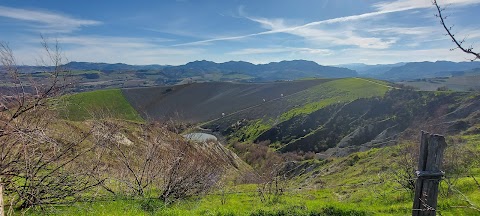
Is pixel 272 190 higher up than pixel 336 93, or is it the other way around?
pixel 336 93

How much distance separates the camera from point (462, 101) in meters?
81.0

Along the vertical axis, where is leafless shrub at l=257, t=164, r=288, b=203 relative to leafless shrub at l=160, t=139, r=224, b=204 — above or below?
below

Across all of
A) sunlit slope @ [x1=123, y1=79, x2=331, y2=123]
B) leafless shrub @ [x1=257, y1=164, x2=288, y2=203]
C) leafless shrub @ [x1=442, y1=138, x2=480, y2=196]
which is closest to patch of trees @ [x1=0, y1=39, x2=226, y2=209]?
leafless shrub @ [x1=257, y1=164, x2=288, y2=203]

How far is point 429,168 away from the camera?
19.3 ft

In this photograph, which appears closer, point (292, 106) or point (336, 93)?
point (292, 106)

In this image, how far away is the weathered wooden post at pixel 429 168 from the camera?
227 inches

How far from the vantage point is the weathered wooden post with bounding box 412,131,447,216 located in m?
5.78

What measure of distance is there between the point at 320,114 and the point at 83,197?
9749cm

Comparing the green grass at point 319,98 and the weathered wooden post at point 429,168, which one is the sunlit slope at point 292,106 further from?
the weathered wooden post at point 429,168

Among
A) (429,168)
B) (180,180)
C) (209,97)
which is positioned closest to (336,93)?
(209,97)

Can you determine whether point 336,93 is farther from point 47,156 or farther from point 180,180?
point 47,156

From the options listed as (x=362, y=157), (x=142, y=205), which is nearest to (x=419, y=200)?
(x=142, y=205)

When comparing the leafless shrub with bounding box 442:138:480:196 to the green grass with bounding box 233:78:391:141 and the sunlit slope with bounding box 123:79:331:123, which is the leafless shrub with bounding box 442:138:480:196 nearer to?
the green grass with bounding box 233:78:391:141

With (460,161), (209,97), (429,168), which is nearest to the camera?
(429,168)
